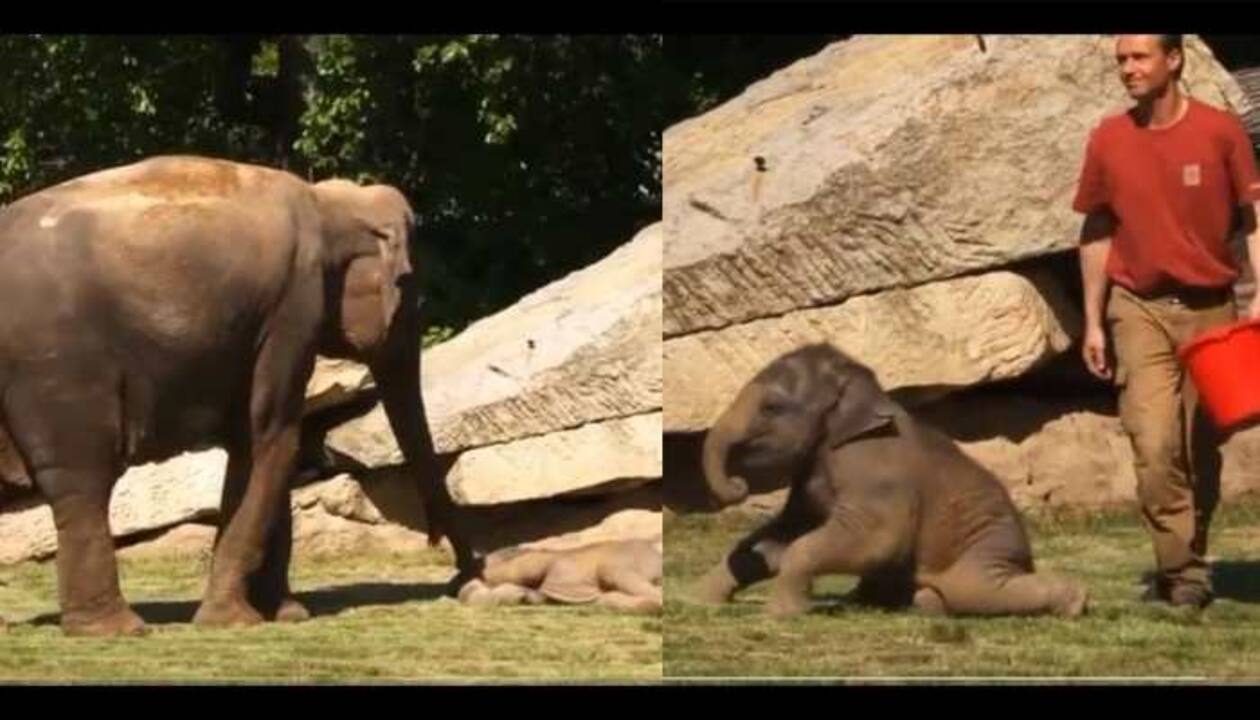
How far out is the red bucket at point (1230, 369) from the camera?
8562 mm

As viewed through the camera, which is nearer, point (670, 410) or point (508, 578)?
point (670, 410)

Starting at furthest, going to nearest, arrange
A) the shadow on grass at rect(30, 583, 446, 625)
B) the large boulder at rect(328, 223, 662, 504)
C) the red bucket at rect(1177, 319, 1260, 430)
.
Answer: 1. the large boulder at rect(328, 223, 662, 504)
2. the shadow on grass at rect(30, 583, 446, 625)
3. the red bucket at rect(1177, 319, 1260, 430)

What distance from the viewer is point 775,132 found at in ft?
30.1

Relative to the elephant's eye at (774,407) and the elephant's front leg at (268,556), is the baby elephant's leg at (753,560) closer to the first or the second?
the elephant's eye at (774,407)

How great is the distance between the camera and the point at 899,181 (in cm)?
903

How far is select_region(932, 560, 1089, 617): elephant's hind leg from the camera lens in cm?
876

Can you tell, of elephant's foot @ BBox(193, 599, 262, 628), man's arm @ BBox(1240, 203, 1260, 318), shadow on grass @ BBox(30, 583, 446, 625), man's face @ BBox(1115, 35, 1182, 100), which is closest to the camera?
man's arm @ BBox(1240, 203, 1260, 318)

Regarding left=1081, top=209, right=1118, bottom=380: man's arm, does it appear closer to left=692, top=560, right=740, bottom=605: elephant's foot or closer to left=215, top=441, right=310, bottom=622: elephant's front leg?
left=692, top=560, right=740, bottom=605: elephant's foot

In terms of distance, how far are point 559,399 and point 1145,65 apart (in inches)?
128

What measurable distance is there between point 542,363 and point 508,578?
1117mm

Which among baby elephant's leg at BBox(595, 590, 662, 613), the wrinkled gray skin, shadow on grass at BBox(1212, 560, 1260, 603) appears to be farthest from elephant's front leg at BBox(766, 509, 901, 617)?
baby elephant's leg at BBox(595, 590, 662, 613)

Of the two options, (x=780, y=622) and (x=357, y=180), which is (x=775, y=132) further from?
(x=357, y=180)
